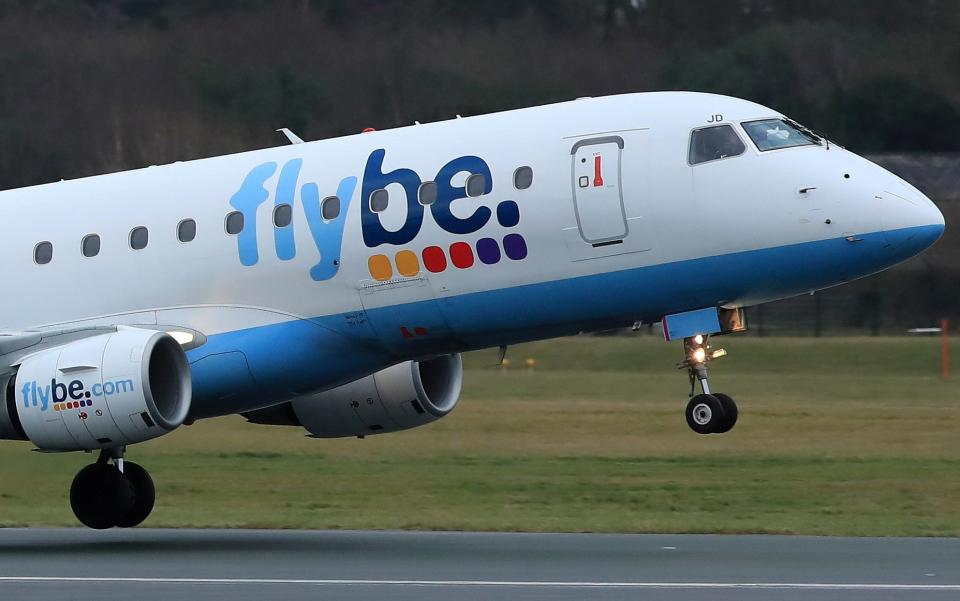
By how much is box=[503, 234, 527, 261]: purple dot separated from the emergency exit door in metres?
0.60

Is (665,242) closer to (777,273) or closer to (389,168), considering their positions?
(777,273)

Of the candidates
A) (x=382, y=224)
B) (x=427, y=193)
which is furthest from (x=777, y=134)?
(x=382, y=224)

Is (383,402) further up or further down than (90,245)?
further down

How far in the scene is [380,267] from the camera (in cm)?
1908

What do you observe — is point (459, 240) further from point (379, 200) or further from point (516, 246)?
point (379, 200)

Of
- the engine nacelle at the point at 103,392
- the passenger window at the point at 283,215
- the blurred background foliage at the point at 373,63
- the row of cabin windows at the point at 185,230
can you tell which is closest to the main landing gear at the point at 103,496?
the row of cabin windows at the point at 185,230

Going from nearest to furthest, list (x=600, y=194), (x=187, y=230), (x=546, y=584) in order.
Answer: (x=546, y=584)
(x=600, y=194)
(x=187, y=230)

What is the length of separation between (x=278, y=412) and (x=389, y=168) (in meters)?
4.15

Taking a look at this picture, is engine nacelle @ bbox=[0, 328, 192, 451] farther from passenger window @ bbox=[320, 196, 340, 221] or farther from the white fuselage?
passenger window @ bbox=[320, 196, 340, 221]

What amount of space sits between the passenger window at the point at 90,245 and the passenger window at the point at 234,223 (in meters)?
1.68

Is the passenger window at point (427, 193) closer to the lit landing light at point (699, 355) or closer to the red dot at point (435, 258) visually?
the red dot at point (435, 258)

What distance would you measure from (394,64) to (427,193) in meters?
16.1

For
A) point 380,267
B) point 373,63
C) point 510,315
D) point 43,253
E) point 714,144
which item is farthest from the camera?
point 373,63

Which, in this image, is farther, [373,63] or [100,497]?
[373,63]
